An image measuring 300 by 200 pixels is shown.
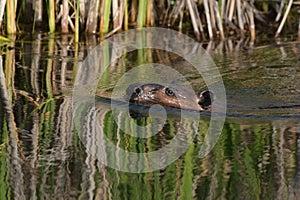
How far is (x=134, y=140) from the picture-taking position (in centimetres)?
440

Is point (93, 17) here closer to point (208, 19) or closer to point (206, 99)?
point (208, 19)

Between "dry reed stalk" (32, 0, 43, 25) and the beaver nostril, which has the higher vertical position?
"dry reed stalk" (32, 0, 43, 25)

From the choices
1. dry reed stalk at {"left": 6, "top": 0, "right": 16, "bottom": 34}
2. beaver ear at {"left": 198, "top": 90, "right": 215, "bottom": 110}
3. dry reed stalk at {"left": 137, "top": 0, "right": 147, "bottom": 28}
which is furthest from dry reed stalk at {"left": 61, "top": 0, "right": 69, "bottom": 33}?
beaver ear at {"left": 198, "top": 90, "right": 215, "bottom": 110}

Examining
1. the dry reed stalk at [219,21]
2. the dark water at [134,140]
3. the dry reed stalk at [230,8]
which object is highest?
the dry reed stalk at [230,8]

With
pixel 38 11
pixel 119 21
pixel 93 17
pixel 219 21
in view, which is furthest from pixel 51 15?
pixel 219 21

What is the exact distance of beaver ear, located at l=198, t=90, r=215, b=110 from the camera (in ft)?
17.1

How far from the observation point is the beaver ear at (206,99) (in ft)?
17.1

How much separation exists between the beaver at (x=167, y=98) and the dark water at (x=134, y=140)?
0.47 feet

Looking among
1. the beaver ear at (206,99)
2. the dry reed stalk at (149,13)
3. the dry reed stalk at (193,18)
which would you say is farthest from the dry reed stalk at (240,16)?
the beaver ear at (206,99)

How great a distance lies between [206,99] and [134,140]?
0.99 metres

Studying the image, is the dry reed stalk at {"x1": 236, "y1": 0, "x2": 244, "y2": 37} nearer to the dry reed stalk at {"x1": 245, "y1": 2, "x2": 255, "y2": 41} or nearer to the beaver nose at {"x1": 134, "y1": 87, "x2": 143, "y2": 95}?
the dry reed stalk at {"x1": 245, "y1": 2, "x2": 255, "y2": 41}

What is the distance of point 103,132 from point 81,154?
19.1 inches

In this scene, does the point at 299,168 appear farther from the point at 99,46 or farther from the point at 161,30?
the point at 161,30

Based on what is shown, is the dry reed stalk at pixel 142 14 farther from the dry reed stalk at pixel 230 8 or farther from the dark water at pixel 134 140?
the dark water at pixel 134 140
